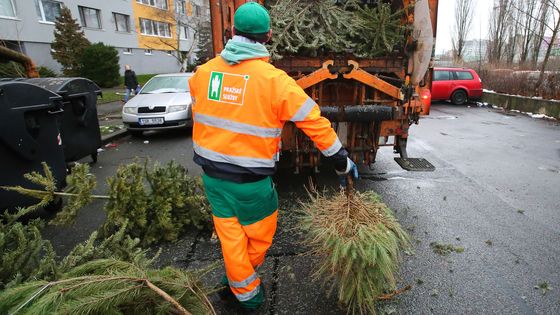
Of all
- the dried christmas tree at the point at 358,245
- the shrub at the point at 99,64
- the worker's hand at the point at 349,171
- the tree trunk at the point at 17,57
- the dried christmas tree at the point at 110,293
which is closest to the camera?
the dried christmas tree at the point at 110,293

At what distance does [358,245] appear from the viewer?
6.51 feet

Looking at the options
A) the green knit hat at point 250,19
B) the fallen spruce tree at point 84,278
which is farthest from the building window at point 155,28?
the green knit hat at point 250,19

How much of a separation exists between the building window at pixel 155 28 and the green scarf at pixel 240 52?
104 feet

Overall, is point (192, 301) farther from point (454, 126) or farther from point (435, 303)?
point (454, 126)

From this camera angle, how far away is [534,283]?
272cm

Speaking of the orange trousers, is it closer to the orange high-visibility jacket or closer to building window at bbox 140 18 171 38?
the orange high-visibility jacket

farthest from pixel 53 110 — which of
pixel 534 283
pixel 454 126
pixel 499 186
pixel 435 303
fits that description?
pixel 454 126

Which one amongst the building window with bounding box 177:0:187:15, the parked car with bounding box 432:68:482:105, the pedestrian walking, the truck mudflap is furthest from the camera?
the building window with bounding box 177:0:187:15

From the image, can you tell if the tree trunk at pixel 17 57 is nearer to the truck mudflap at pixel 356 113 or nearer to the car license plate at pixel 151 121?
the car license plate at pixel 151 121

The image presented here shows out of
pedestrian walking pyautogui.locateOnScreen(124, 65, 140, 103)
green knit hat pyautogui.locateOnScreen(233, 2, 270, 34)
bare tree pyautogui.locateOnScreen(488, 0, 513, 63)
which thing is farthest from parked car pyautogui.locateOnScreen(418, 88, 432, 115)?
bare tree pyautogui.locateOnScreen(488, 0, 513, 63)

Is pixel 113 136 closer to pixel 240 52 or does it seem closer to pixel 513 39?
pixel 240 52

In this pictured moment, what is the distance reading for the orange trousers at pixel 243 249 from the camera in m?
2.20

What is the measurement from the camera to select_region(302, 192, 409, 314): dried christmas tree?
199 cm

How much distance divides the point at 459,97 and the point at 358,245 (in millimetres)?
14151
